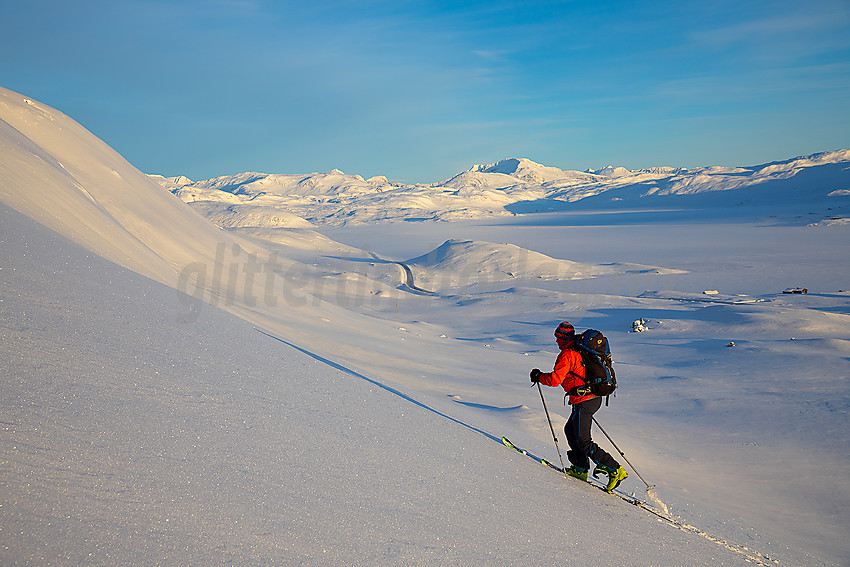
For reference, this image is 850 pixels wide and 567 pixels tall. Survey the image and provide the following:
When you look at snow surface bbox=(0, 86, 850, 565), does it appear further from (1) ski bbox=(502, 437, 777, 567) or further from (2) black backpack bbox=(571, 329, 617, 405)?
(2) black backpack bbox=(571, 329, 617, 405)

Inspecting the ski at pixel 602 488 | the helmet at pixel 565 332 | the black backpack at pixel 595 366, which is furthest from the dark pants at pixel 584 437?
the helmet at pixel 565 332

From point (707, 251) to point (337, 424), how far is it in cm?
5942

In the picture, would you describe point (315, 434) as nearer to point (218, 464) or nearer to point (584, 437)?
point (218, 464)

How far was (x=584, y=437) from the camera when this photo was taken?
4.55 m

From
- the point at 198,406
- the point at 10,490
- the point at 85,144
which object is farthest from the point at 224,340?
the point at 85,144

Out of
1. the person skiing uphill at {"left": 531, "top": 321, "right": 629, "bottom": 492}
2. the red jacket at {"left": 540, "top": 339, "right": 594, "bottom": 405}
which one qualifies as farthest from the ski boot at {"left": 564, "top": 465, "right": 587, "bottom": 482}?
the red jacket at {"left": 540, "top": 339, "right": 594, "bottom": 405}

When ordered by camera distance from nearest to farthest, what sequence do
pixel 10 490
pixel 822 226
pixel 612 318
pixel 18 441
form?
pixel 10 490, pixel 18 441, pixel 612 318, pixel 822 226

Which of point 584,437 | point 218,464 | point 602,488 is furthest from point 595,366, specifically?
point 218,464

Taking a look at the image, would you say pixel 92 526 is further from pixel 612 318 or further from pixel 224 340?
pixel 612 318

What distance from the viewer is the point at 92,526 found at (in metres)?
2.17

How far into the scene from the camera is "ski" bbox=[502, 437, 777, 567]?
13.1ft

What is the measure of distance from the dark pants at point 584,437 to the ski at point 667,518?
238 millimetres

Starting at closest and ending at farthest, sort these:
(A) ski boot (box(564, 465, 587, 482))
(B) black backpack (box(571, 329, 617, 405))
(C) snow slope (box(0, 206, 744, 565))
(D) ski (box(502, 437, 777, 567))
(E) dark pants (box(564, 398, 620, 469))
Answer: (C) snow slope (box(0, 206, 744, 565)) → (D) ski (box(502, 437, 777, 567)) → (B) black backpack (box(571, 329, 617, 405)) → (E) dark pants (box(564, 398, 620, 469)) → (A) ski boot (box(564, 465, 587, 482))

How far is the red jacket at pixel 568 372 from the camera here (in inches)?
172
